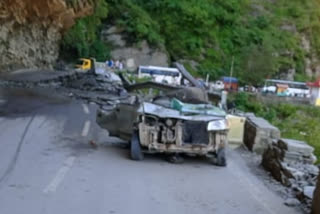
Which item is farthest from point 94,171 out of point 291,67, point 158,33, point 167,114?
point 291,67

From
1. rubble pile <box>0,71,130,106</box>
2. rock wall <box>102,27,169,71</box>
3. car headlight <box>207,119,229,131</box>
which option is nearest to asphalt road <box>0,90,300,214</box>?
car headlight <box>207,119,229,131</box>

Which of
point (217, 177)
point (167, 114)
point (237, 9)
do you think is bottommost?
point (217, 177)

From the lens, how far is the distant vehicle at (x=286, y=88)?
57.0 metres

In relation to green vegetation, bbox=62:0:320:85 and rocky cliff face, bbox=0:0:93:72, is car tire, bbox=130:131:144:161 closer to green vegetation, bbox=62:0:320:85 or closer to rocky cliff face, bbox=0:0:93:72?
rocky cliff face, bbox=0:0:93:72

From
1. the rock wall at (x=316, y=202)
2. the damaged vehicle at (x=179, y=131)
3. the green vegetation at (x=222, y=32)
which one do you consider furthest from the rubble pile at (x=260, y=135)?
the green vegetation at (x=222, y=32)

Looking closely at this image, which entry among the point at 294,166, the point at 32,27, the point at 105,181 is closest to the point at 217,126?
the point at 294,166

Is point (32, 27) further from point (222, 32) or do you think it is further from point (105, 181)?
point (222, 32)

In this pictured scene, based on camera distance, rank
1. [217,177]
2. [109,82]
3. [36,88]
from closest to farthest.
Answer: [217,177] → [36,88] → [109,82]

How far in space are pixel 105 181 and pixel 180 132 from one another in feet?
8.07

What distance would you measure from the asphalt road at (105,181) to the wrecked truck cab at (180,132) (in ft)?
1.05

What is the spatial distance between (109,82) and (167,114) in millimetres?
18009

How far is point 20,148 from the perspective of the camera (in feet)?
33.9

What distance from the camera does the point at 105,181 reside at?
812cm

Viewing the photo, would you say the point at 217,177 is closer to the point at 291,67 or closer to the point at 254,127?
the point at 254,127
